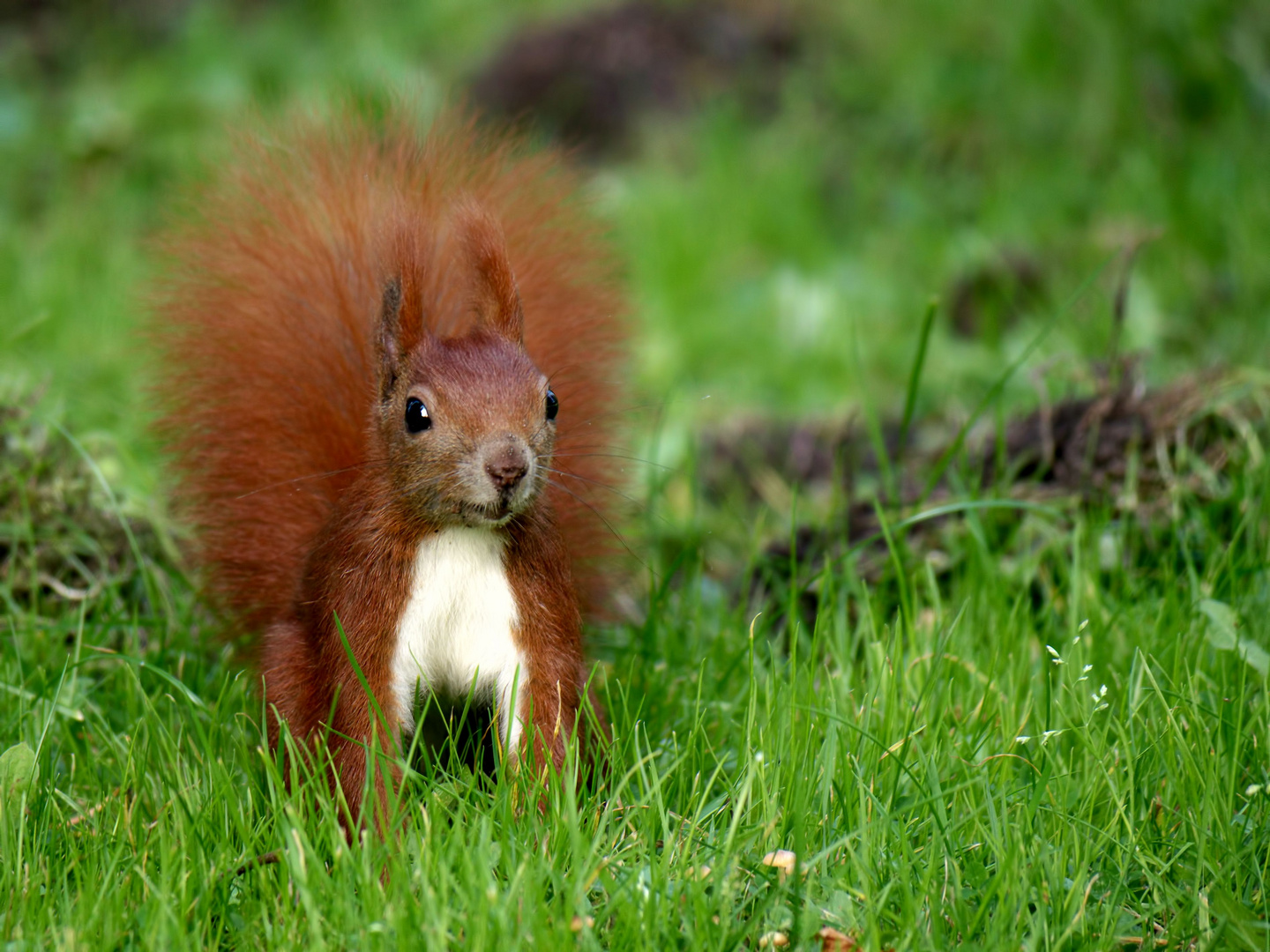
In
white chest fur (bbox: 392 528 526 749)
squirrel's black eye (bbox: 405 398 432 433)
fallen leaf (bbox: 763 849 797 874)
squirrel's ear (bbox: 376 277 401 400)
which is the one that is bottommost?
fallen leaf (bbox: 763 849 797 874)

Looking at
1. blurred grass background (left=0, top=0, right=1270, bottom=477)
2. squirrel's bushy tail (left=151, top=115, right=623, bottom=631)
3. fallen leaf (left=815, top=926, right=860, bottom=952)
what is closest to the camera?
fallen leaf (left=815, top=926, right=860, bottom=952)

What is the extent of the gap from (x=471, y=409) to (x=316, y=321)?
0.59 metres

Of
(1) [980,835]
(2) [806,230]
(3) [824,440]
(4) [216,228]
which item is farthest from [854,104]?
(1) [980,835]

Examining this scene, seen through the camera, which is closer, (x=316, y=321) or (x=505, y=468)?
(x=505, y=468)

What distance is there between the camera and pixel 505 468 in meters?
1.71

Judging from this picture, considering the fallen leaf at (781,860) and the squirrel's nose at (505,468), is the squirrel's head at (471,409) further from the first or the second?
the fallen leaf at (781,860)

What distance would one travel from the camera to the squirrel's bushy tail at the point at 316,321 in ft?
7.13

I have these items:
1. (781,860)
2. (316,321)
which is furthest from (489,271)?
(781,860)

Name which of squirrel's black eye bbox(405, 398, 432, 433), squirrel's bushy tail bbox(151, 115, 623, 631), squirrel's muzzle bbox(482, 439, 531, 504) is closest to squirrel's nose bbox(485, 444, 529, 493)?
squirrel's muzzle bbox(482, 439, 531, 504)

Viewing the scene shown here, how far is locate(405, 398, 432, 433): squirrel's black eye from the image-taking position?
5.83ft

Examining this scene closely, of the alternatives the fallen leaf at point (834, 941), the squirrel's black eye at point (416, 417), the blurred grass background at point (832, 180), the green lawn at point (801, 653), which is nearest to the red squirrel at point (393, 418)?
the squirrel's black eye at point (416, 417)

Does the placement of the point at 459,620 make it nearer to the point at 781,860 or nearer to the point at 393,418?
the point at 393,418

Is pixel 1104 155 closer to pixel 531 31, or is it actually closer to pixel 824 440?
pixel 824 440

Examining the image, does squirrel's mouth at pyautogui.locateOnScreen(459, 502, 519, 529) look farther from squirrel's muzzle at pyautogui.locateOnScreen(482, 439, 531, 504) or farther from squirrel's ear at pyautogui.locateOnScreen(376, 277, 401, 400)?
squirrel's ear at pyautogui.locateOnScreen(376, 277, 401, 400)
